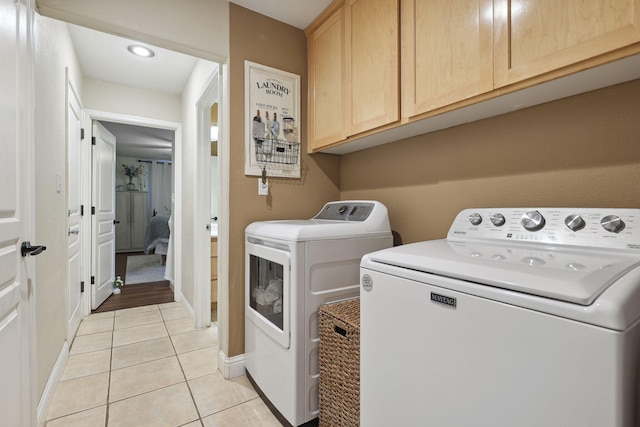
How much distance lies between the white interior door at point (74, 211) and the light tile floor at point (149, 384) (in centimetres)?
23

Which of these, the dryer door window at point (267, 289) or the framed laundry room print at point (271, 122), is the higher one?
the framed laundry room print at point (271, 122)

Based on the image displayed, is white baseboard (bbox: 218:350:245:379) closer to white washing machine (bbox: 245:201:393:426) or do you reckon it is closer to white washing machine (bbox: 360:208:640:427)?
white washing machine (bbox: 245:201:393:426)

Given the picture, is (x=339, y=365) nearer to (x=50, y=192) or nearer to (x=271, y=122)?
(x=271, y=122)

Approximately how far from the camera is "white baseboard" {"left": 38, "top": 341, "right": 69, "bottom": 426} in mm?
1479

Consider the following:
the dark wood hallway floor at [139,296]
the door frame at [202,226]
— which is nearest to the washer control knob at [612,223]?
the door frame at [202,226]

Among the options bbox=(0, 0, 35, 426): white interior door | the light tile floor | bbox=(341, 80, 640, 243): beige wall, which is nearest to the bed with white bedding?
the light tile floor

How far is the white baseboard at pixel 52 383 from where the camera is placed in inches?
58.2

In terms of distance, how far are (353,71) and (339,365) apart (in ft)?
4.99

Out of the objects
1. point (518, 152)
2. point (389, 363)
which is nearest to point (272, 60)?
point (518, 152)

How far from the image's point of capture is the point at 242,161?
6.28 feet

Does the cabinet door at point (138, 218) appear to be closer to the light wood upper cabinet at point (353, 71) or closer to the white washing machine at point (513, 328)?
the light wood upper cabinet at point (353, 71)

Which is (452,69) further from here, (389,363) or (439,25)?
(389,363)

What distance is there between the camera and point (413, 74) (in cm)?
136

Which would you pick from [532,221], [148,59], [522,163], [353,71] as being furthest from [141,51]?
[532,221]
